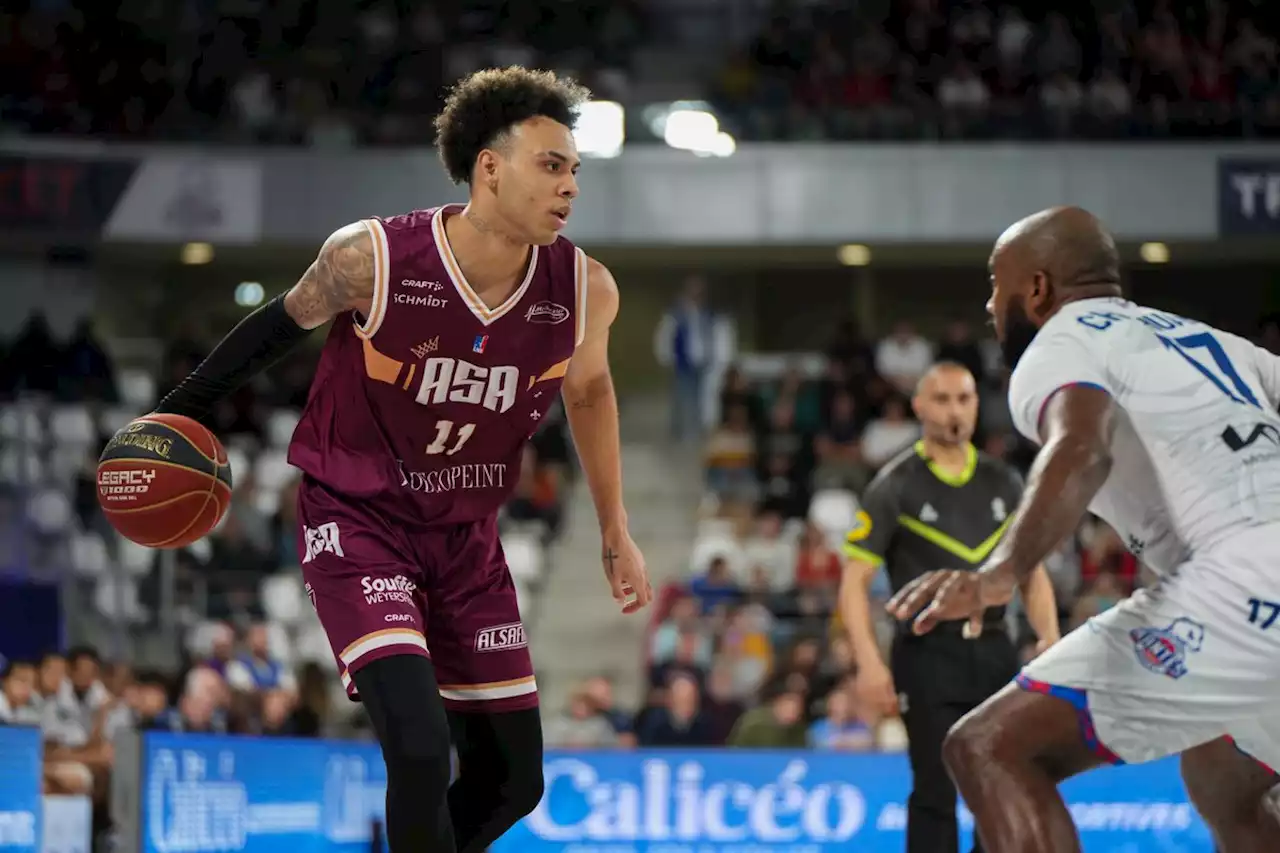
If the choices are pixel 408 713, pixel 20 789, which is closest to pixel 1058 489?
pixel 408 713

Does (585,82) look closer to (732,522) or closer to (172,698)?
(732,522)

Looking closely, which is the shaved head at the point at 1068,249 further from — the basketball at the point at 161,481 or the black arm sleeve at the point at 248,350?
the basketball at the point at 161,481

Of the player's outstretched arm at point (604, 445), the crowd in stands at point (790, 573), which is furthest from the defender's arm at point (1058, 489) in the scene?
the crowd in stands at point (790, 573)

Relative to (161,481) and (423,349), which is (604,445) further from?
(161,481)

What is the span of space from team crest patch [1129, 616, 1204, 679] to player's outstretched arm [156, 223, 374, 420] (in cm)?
231

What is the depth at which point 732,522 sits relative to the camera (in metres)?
16.3

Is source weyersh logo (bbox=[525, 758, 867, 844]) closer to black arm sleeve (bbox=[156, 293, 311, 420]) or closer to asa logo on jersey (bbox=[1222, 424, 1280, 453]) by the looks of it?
black arm sleeve (bbox=[156, 293, 311, 420])

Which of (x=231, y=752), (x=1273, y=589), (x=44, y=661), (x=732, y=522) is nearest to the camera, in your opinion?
(x=1273, y=589)

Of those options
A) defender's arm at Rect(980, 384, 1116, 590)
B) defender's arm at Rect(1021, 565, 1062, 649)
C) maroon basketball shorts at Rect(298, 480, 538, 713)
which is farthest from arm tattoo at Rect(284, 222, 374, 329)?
defender's arm at Rect(1021, 565, 1062, 649)

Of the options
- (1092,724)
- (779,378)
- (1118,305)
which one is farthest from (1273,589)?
(779,378)

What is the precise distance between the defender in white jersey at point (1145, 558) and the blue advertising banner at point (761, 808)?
212 inches

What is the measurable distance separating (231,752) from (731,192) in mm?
12209

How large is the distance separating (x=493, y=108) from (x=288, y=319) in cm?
84

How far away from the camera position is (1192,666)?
3.91m
